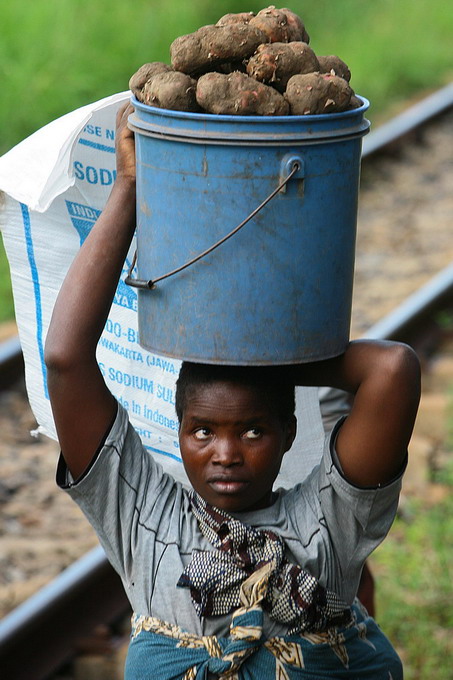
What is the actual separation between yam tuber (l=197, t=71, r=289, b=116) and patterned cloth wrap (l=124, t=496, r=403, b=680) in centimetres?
82

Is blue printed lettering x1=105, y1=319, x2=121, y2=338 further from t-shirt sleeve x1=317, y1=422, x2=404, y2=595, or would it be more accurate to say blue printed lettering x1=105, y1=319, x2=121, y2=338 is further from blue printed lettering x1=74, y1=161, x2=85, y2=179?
t-shirt sleeve x1=317, y1=422, x2=404, y2=595

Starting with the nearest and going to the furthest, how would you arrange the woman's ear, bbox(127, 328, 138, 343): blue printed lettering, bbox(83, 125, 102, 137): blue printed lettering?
1. the woman's ear
2. bbox(83, 125, 102, 137): blue printed lettering
3. bbox(127, 328, 138, 343): blue printed lettering

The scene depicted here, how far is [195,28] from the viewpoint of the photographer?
33.6 ft

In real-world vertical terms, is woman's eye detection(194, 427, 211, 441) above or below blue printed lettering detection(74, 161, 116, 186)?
A: below

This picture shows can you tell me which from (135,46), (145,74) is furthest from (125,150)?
(135,46)

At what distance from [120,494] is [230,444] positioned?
27cm

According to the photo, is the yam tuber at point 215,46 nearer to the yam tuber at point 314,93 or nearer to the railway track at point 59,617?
the yam tuber at point 314,93

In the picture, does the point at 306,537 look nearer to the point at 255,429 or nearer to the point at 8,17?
the point at 255,429

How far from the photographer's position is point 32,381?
2914 mm

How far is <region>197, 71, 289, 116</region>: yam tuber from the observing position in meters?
2.07

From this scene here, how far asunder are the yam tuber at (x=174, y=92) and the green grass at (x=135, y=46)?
179 inches

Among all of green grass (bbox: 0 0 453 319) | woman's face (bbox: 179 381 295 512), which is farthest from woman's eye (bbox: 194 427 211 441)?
green grass (bbox: 0 0 453 319)

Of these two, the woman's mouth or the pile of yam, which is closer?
the pile of yam

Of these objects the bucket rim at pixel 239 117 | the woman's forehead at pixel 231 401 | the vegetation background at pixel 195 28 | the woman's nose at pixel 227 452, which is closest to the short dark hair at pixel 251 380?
the woman's forehead at pixel 231 401
